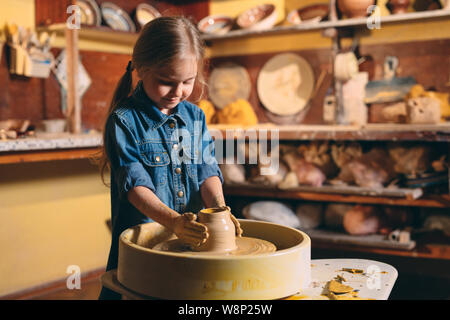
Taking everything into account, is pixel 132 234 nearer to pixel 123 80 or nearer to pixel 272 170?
pixel 123 80

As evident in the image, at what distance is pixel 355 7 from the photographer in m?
3.21

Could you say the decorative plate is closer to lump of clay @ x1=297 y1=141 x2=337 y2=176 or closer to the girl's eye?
lump of clay @ x1=297 y1=141 x2=337 y2=176

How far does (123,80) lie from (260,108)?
8.07ft

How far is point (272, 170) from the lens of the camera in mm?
3363

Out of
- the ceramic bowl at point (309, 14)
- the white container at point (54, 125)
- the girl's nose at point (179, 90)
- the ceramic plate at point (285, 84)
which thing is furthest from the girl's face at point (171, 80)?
the ceramic plate at point (285, 84)

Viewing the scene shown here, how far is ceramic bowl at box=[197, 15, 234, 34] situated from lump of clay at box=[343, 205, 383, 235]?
5.66 feet

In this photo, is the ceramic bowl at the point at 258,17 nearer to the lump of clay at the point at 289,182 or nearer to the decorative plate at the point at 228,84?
the decorative plate at the point at 228,84

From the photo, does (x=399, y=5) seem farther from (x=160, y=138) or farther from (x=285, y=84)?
(x=160, y=138)

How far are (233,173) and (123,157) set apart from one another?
83.4 inches

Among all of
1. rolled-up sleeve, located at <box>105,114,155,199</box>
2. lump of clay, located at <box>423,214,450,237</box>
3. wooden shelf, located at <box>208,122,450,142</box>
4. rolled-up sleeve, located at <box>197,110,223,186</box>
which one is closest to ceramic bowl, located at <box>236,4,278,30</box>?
wooden shelf, located at <box>208,122,450,142</box>

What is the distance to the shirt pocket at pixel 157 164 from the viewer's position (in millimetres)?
1429

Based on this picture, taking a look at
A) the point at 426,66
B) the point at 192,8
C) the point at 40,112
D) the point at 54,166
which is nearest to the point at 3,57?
the point at 40,112

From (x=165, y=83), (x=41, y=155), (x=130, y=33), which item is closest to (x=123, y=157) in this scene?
(x=165, y=83)

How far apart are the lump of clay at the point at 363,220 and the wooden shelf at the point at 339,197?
58 mm
